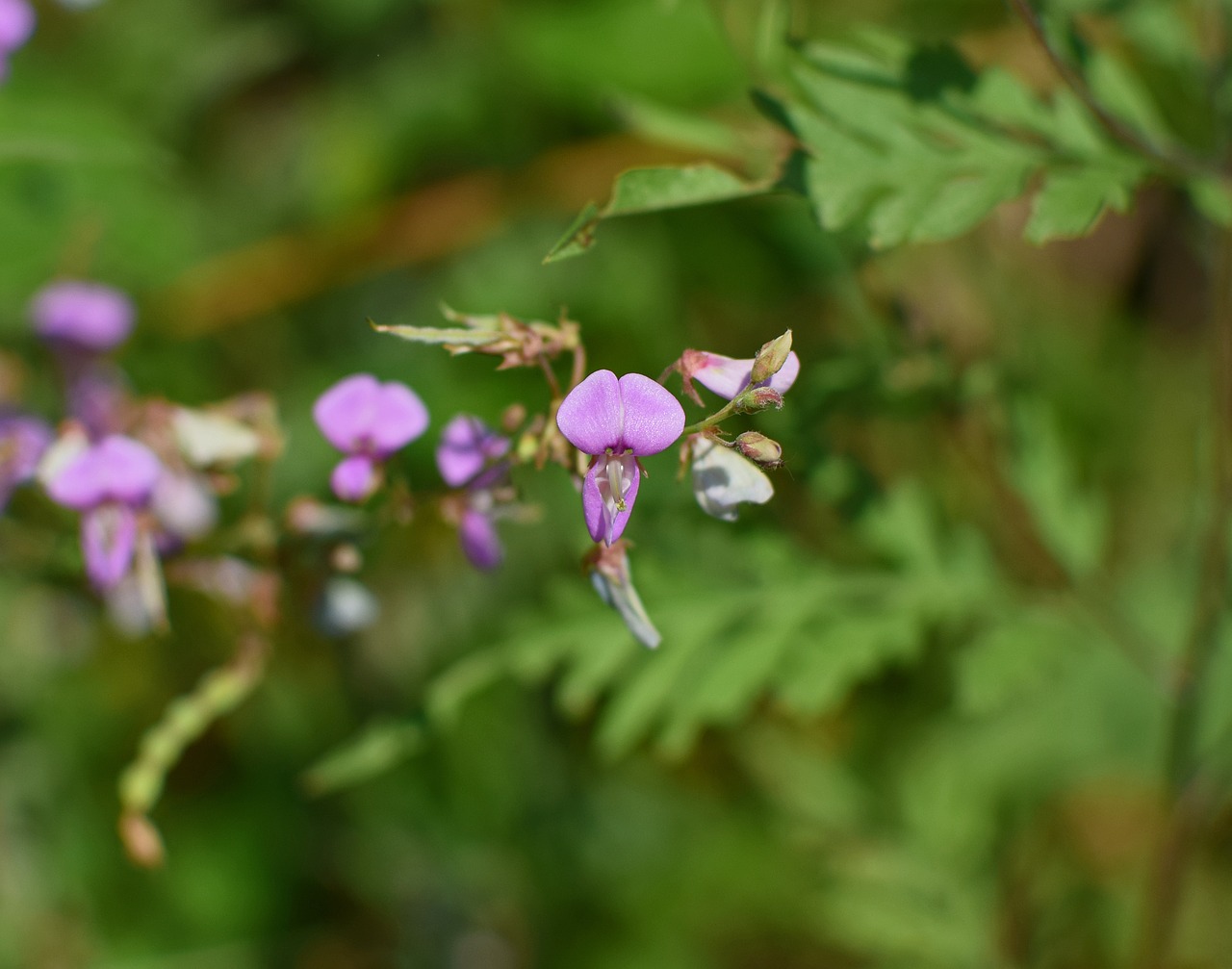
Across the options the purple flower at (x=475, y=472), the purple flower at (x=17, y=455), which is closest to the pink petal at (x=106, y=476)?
the purple flower at (x=17, y=455)

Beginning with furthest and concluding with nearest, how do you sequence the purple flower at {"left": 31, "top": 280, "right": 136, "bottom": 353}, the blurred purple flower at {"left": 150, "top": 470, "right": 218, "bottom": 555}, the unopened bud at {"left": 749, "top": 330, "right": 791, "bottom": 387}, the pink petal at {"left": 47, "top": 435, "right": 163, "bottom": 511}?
the purple flower at {"left": 31, "top": 280, "right": 136, "bottom": 353}
the blurred purple flower at {"left": 150, "top": 470, "right": 218, "bottom": 555}
the pink petal at {"left": 47, "top": 435, "right": 163, "bottom": 511}
the unopened bud at {"left": 749, "top": 330, "right": 791, "bottom": 387}

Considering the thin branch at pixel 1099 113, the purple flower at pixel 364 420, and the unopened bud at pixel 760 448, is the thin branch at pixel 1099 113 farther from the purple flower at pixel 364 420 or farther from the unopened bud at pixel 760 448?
the purple flower at pixel 364 420

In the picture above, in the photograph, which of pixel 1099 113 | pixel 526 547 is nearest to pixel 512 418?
pixel 1099 113

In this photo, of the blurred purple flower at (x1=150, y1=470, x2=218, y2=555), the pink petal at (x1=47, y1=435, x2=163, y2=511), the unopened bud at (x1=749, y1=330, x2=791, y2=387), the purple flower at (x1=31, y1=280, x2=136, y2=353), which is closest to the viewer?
the unopened bud at (x1=749, y1=330, x2=791, y2=387)

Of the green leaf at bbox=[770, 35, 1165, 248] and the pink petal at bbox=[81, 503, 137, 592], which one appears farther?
the pink petal at bbox=[81, 503, 137, 592]

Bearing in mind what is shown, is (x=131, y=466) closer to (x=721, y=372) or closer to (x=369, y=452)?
(x=369, y=452)

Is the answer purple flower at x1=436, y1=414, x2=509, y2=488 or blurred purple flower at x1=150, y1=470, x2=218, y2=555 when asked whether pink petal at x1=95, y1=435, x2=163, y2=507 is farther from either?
purple flower at x1=436, y1=414, x2=509, y2=488

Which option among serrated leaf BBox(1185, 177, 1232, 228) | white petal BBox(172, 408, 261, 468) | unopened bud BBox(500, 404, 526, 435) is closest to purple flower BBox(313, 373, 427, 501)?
unopened bud BBox(500, 404, 526, 435)
